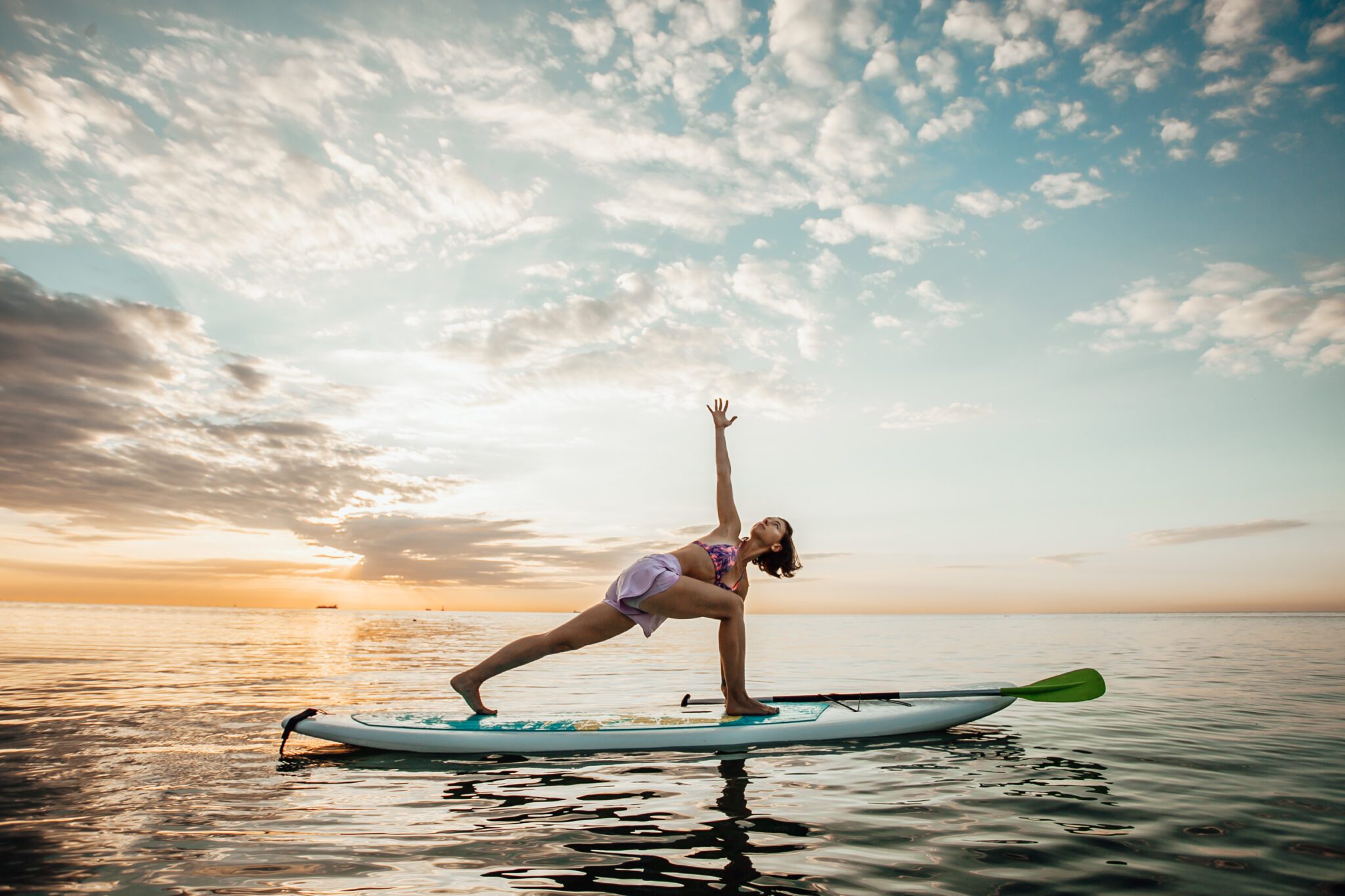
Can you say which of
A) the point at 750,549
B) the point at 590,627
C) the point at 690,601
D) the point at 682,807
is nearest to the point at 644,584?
Answer: the point at 690,601

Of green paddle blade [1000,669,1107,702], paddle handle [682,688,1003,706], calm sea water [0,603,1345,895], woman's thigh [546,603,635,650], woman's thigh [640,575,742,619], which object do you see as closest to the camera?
calm sea water [0,603,1345,895]

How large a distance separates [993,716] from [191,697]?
11186 mm

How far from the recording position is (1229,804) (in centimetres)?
502

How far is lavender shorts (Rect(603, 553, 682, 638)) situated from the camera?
638cm

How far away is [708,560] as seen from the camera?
263 inches

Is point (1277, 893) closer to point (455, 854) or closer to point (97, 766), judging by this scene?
point (455, 854)

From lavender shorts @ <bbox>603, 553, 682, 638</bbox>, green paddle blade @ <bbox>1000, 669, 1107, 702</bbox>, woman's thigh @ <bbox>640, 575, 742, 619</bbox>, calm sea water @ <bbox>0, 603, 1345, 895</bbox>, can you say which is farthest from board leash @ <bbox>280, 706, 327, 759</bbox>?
green paddle blade @ <bbox>1000, 669, 1107, 702</bbox>

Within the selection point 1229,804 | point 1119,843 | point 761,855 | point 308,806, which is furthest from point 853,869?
point 308,806

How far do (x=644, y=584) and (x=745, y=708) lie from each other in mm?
1773

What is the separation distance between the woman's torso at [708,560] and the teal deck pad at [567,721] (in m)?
1.31

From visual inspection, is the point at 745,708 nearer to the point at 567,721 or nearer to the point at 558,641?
the point at 567,721

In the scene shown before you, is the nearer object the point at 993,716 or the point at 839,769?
the point at 839,769

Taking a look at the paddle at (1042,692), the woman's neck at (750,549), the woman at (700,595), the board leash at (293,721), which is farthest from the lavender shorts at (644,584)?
the board leash at (293,721)

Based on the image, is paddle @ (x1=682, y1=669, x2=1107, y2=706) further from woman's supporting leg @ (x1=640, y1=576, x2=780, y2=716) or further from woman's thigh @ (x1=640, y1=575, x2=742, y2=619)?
woman's thigh @ (x1=640, y1=575, x2=742, y2=619)
